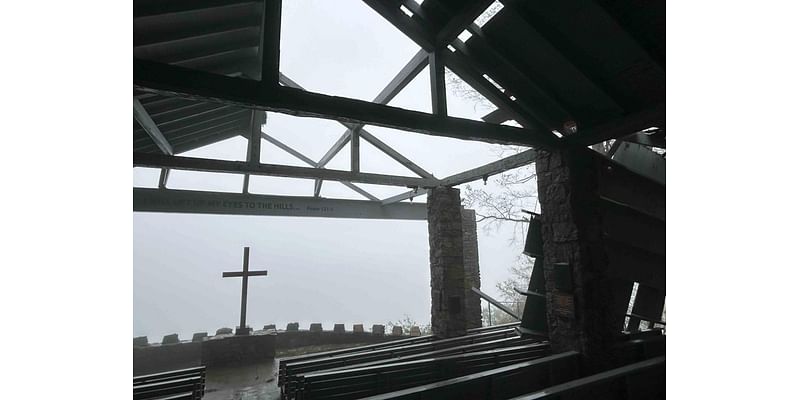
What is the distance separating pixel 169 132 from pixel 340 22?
3.94 metres

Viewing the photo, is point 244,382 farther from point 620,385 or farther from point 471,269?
point 471,269

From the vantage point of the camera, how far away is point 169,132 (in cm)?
625

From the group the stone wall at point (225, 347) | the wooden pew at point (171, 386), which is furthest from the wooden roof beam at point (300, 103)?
the stone wall at point (225, 347)

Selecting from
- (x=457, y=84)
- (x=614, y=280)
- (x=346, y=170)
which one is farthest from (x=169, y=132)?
(x=614, y=280)

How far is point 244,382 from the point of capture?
5.66 m

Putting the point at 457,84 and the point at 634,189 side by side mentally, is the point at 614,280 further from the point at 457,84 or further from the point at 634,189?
the point at 457,84

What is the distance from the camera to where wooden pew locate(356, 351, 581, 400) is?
11.1 ft

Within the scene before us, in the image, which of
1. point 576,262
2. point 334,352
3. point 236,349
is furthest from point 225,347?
point 576,262

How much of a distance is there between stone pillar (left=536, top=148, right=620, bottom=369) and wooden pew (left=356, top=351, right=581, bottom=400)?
0.32 m

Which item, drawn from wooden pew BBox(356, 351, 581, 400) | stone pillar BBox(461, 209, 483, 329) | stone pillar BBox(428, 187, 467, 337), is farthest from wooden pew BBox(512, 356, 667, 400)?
stone pillar BBox(461, 209, 483, 329)

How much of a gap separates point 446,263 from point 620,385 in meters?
3.64

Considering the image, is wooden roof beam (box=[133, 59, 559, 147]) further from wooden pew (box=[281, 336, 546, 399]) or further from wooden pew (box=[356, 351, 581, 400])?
wooden pew (box=[281, 336, 546, 399])

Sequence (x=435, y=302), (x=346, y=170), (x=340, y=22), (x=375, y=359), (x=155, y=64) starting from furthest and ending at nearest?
(x=435, y=302) < (x=346, y=170) < (x=375, y=359) < (x=340, y=22) < (x=155, y=64)

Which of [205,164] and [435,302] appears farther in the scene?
[435,302]
